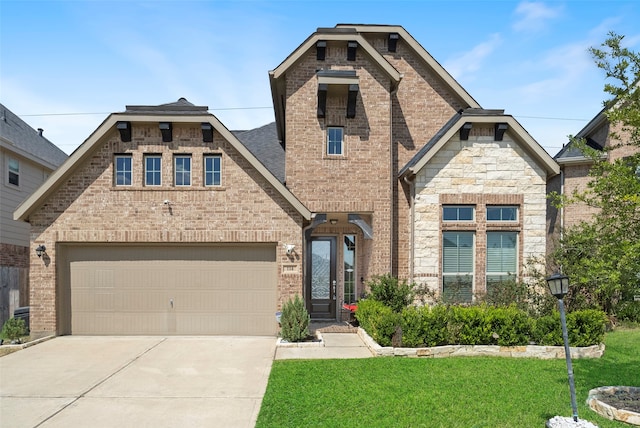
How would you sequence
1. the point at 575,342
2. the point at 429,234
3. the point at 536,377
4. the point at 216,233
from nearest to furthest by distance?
the point at 536,377
the point at 575,342
the point at 216,233
the point at 429,234

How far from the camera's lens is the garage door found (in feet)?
41.3

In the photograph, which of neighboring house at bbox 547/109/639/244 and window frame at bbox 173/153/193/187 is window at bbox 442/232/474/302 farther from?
window frame at bbox 173/153/193/187

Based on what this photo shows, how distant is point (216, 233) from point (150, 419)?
6.42 meters

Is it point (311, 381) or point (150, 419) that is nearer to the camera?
point (150, 419)

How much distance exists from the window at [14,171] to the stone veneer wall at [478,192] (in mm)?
13821

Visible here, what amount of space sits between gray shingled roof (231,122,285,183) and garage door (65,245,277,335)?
12.5 feet

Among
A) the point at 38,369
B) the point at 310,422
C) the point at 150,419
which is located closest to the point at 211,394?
the point at 150,419

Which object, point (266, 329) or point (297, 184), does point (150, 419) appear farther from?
point (297, 184)

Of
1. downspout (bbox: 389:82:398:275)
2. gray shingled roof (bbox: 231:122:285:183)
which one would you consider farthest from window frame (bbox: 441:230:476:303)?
gray shingled roof (bbox: 231:122:285:183)

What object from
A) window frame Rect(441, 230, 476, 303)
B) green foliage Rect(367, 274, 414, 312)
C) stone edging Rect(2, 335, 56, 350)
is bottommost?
stone edging Rect(2, 335, 56, 350)

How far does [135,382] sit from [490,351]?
7.19 metres

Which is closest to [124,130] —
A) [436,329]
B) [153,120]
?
[153,120]

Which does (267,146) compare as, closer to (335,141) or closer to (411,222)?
(335,141)

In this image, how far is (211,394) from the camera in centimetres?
755
